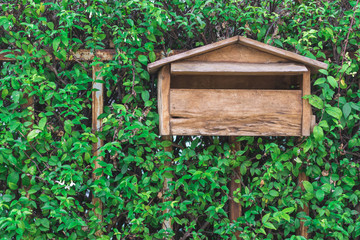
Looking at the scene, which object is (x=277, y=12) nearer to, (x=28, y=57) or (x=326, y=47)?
(x=326, y=47)

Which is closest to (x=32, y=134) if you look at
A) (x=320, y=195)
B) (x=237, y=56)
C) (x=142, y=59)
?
(x=142, y=59)

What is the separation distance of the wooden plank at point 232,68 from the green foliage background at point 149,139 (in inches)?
10.4

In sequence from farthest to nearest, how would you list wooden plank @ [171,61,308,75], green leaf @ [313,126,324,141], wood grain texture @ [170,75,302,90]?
wood grain texture @ [170,75,302,90] → green leaf @ [313,126,324,141] → wooden plank @ [171,61,308,75]

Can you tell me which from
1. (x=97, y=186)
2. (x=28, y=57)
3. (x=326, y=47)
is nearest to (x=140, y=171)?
(x=97, y=186)

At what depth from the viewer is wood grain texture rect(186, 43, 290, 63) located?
2352 millimetres

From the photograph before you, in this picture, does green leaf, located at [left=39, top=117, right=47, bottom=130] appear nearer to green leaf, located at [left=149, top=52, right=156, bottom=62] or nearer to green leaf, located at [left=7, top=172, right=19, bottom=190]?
green leaf, located at [left=7, top=172, right=19, bottom=190]

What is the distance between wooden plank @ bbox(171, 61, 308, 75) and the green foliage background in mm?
265

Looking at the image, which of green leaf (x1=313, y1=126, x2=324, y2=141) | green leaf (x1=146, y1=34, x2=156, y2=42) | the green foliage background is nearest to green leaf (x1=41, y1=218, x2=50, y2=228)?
the green foliage background

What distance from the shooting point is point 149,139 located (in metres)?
2.49

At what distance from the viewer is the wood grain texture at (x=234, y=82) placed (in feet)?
8.62

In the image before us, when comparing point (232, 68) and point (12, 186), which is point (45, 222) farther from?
point (232, 68)

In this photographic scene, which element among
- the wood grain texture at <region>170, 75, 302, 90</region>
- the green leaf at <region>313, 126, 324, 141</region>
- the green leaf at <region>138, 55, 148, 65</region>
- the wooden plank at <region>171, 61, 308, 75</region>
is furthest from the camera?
the wood grain texture at <region>170, 75, 302, 90</region>

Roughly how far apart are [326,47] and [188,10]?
102 cm

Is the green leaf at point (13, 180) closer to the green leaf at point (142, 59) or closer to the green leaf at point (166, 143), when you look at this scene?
the green leaf at point (166, 143)
